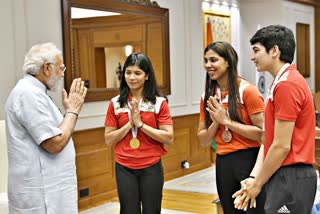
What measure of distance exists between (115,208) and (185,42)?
2.68 metres

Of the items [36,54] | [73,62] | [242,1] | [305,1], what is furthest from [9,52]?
[305,1]

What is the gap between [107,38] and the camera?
5.23 m

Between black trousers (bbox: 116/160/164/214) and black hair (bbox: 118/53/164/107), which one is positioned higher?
black hair (bbox: 118/53/164/107)

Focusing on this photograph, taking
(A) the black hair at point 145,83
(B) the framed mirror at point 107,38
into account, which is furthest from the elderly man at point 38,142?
(B) the framed mirror at point 107,38

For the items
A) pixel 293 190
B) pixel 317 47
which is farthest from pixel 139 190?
pixel 317 47

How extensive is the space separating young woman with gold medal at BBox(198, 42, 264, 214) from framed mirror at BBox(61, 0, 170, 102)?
2542 mm

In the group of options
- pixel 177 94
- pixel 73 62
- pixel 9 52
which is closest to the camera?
pixel 9 52

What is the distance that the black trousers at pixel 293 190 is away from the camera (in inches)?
73.7

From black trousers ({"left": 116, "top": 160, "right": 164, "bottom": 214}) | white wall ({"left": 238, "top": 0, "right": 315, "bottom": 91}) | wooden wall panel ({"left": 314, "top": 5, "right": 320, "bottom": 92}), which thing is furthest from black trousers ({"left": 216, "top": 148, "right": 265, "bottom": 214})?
wooden wall panel ({"left": 314, "top": 5, "right": 320, "bottom": 92})

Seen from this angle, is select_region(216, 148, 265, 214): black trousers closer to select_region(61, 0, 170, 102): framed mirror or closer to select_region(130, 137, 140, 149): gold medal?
select_region(130, 137, 140, 149): gold medal

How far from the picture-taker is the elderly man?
2094 mm

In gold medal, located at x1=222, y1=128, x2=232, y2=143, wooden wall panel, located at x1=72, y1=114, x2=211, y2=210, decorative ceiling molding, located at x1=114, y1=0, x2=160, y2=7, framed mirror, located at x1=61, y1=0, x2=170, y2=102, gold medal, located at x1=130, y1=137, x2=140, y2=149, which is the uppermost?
decorative ceiling molding, located at x1=114, y1=0, x2=160, y2=7

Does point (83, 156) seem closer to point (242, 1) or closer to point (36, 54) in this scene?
point (36, 54)

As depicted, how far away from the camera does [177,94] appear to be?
6.43m
